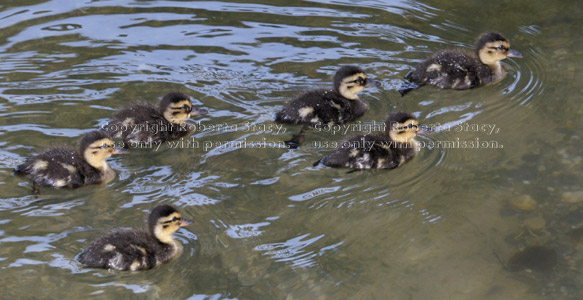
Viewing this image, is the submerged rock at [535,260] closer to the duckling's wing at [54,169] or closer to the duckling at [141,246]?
the duckling at [141,246]

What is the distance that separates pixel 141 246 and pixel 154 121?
3.87 feet

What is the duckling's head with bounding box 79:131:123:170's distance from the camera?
4.32m

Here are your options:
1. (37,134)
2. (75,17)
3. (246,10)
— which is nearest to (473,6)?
(246,10)

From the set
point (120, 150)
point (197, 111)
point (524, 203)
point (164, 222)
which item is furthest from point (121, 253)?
point (524, 203)

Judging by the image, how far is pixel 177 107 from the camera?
4.79 m

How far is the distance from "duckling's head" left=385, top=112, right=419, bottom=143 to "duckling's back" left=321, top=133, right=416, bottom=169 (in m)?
0.04

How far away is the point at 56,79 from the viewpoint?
17.4 feet

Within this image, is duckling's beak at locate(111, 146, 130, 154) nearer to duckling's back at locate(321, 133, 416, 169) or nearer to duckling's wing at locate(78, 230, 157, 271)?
duckling's wing at locate(78, 230, 157, 271)

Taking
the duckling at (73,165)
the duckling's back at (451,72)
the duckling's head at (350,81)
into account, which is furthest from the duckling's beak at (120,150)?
the duckling's back at (451,72)

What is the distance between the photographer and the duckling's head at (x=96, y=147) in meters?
4.32

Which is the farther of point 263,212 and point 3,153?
point 3,153

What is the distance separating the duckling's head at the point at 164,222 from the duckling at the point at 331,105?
1.11m

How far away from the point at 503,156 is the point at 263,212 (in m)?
1.49

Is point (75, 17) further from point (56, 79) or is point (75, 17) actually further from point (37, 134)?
point (37, 134)
